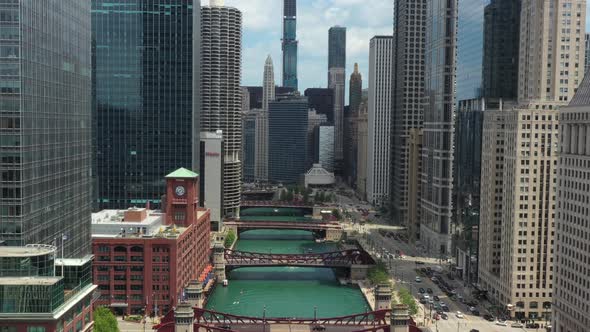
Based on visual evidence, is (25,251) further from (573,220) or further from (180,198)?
(573,220)

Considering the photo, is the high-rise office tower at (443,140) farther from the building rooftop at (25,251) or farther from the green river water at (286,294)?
the building rooftop at (25,251)

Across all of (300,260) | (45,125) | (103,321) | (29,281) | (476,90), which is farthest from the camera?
(300,260)

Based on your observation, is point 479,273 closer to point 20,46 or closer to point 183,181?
point 183,181

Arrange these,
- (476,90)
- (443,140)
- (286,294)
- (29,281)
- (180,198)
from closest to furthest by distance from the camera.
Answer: (29,281) → (180,198) → (286,294) → (476,90) → (443,140)

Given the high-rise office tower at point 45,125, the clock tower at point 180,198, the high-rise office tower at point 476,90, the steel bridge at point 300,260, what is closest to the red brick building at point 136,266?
the clock tower at point 180,198

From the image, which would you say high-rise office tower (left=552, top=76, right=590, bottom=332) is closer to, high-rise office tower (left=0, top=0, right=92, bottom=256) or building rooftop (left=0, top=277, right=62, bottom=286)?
high-rise office tower (left=0, top=0, right=92, bottom=256)

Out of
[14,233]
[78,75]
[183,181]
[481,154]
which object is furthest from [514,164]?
[14,233]

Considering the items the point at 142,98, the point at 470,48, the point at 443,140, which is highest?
the point at 470,48

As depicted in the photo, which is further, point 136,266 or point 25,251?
point 136,266

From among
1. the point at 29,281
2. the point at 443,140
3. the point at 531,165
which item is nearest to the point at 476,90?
the point at 443,140
